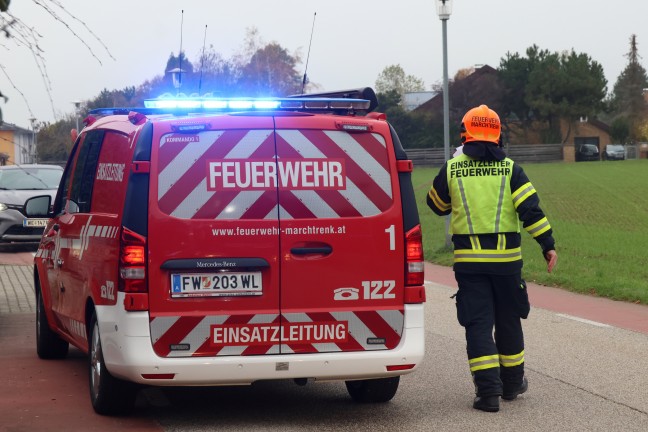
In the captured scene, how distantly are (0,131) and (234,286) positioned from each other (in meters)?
2.21

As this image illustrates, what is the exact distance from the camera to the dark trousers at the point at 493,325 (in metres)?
7.62

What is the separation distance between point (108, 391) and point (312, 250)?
62.5 inches

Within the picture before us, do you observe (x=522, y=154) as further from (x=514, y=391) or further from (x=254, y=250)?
(x=254, y=250)

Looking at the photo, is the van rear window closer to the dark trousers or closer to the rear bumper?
the rear bumper

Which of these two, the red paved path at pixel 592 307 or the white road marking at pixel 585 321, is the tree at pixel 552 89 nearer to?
the red paved path at pixel 592 307

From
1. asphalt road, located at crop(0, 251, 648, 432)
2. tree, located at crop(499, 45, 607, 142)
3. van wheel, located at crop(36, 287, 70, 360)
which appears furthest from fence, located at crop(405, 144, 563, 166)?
van wheel, located at crop(36, 287, 70, 360)

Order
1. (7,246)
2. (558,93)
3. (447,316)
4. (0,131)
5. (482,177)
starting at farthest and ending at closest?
(558,93)
(7,246)
(447,316)
(482,177)
(0,131)

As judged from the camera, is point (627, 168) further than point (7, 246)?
Yes

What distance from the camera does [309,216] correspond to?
23.1 feet

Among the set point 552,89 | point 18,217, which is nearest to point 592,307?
point 18,217

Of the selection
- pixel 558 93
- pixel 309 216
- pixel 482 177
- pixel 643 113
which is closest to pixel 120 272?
pixel 309 216

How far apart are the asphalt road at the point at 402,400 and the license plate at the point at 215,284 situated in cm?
84

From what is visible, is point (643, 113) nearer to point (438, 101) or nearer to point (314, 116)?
point (438, 101)

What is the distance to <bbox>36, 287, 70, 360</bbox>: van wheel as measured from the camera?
32.7 feet
